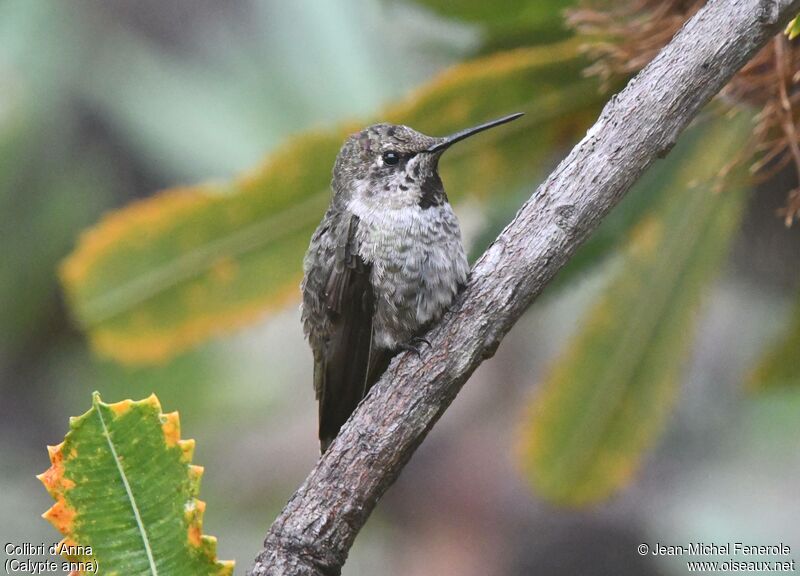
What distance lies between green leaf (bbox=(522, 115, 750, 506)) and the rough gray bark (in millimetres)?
709

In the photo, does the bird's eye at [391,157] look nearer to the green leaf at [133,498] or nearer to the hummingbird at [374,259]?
the hummingbird at [374,259]

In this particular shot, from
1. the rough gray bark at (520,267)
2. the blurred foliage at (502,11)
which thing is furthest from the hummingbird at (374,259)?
the rough gray bark at (520,267)

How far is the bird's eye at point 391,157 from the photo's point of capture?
211cm

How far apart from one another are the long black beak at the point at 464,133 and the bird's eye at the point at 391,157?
0.25 feet

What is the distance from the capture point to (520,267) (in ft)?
4.83

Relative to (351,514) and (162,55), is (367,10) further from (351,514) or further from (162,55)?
(351,514)

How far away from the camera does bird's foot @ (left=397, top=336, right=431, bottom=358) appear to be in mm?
1563

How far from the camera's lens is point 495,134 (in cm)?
213

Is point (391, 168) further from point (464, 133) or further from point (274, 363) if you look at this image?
point (274, 363)

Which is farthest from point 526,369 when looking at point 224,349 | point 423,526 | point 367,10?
point 367,10

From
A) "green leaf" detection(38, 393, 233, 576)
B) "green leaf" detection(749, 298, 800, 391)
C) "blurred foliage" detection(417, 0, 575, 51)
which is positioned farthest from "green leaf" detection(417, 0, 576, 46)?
"green leaf" detection(38, 393, 233, 576)

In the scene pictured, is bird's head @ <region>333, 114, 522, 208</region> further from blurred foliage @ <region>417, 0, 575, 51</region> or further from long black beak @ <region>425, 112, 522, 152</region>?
blurred foliage @ <region>417, 0, 575, 51</region>

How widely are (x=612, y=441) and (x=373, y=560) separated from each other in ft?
4.19

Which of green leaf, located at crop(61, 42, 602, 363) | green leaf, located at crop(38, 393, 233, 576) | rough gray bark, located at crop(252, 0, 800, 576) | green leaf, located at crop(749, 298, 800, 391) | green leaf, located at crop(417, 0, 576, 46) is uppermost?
green leaf, located at crop(417, 0, 576, 46)
